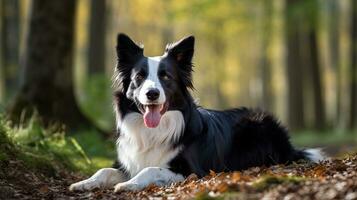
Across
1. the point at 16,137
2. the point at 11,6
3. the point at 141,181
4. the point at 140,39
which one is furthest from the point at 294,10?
the point at 140,39

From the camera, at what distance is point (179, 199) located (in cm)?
633

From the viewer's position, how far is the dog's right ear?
27.8ft

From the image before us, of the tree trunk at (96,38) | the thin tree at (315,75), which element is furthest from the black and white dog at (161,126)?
the thin tree at (315,75)

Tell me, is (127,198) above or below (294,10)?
below

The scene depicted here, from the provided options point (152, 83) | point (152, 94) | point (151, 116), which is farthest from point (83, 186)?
point (152, 83)

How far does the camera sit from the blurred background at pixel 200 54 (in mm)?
12375

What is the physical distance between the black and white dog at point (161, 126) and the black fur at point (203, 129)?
0.01m

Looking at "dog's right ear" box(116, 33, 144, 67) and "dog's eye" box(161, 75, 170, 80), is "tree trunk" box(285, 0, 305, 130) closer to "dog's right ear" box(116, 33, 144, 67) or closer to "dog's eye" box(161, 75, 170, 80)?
"dog's right ear" box(116, 33, 144, 67)

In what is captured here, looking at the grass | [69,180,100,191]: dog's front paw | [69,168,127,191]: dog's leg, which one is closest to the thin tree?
the grass

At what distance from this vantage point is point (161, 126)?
8.20m

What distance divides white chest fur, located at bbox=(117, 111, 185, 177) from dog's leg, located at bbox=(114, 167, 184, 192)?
0.27 meters

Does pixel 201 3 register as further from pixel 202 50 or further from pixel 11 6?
pixel 202 50

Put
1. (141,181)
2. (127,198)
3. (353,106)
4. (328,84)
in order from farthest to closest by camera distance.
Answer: (328,84)
(353,106)
(141,181)
(127,198)

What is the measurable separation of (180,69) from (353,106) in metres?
18.4
